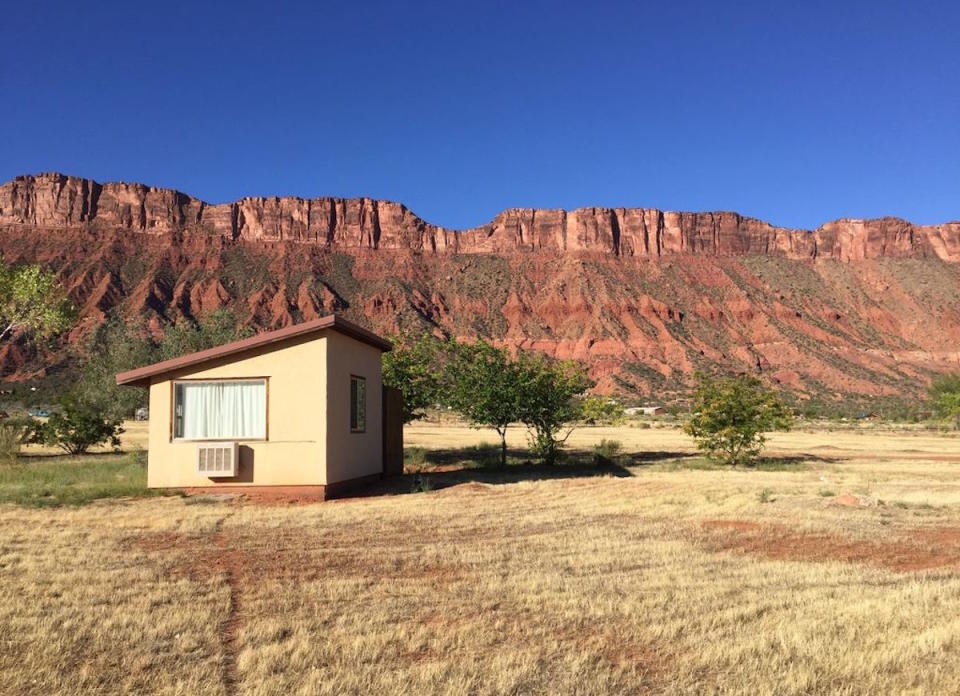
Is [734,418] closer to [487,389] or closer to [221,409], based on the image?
[487,389]

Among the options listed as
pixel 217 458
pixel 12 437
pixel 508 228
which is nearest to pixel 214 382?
pixel 217 458

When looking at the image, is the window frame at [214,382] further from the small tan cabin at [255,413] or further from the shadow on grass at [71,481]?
the shadow on grass at [71,481]

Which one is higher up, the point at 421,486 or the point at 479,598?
the point at 421,486

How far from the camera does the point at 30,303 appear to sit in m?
25.4

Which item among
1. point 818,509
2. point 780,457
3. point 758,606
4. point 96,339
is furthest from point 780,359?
point 758,606

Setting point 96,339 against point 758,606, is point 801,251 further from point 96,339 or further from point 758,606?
point 758,606

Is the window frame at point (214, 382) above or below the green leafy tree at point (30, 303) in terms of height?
below

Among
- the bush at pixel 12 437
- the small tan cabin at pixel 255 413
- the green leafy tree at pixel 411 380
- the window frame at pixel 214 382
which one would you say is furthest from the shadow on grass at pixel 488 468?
the bush at pixel 12 437

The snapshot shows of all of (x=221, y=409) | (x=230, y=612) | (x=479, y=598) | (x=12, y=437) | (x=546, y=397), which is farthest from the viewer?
(x=12, y=437)

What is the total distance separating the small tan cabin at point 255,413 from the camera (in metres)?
15.8

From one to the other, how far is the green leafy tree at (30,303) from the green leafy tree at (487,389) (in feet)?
40.1

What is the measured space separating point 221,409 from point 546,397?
415 inches

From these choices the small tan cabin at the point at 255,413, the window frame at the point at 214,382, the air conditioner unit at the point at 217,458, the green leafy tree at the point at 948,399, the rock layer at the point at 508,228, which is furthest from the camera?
the rock layer at the point at 508,228

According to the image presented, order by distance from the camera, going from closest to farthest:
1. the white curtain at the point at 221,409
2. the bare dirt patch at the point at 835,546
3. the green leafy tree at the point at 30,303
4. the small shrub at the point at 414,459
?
the bare dirt patch at the point at 835,546, the white curtain at the point at 221,409, the green leafy tree at the point at 30,303, the small shrub at the point at 414,459
